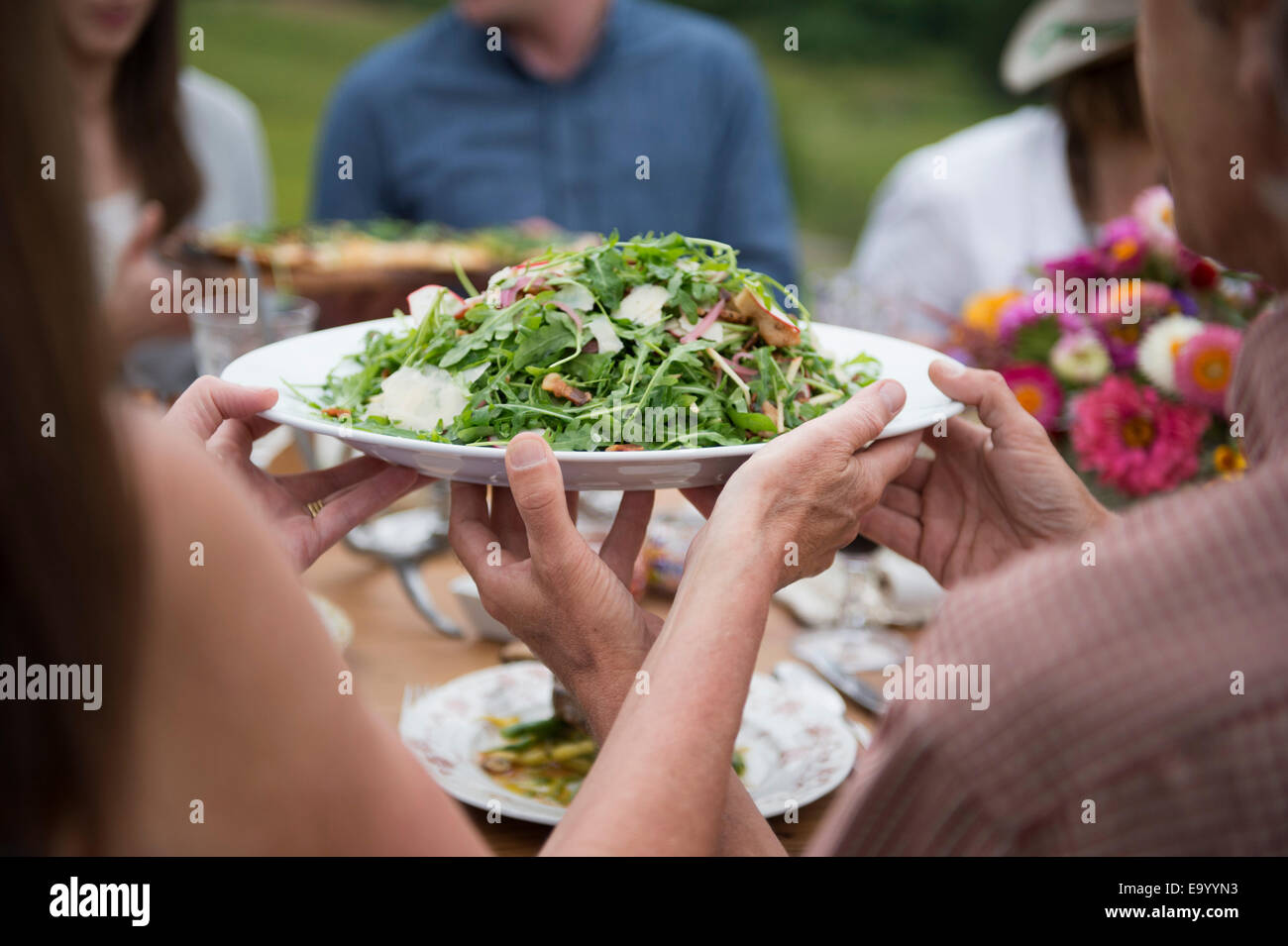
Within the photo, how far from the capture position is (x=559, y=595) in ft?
4.09

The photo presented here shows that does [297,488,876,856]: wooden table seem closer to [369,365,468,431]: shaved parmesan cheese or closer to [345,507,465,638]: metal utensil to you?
[345,507,465,638]: metal utensil

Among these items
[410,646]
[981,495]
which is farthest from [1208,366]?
[410,646]

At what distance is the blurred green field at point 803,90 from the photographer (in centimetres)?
1007

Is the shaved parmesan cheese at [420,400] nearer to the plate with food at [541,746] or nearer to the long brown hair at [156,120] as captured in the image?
the plate with food at [541,746]

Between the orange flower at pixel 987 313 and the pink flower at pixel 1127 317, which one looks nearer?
the pink flower at pixel 1127 317

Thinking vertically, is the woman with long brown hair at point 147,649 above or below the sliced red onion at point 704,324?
below

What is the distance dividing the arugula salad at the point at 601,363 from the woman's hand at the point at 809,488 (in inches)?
3.9

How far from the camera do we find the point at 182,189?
163 inches

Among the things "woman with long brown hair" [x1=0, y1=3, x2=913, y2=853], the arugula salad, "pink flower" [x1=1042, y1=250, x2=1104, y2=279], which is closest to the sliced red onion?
the arugula salad

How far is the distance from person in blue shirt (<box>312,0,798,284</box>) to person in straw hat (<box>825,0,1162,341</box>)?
26.1 inches

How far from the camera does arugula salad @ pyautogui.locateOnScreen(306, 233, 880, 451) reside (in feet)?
4.33

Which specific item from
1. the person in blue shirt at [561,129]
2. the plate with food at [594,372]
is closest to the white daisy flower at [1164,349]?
the plate with food at [594,372]

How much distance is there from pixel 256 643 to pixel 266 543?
7cm

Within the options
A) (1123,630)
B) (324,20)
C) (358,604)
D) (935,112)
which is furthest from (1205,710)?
(324,20)
